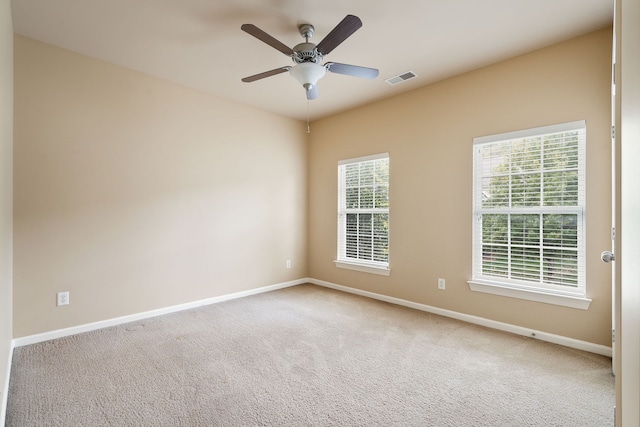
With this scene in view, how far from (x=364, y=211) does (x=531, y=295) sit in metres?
2.26

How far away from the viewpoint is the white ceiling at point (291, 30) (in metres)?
2.41

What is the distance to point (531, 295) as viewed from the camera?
300 centimetres

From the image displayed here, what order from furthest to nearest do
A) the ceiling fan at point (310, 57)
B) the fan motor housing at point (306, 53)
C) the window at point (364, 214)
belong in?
the window at point (364, 214) < the fan motor housing at point (306, 53) < the ceiling fan at point (310, 57)

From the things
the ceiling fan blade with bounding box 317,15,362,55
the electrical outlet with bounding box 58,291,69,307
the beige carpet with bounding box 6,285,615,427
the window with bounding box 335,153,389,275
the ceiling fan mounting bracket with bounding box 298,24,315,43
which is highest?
the ceiling fan mounting bracket with bounding box 298,24,315,43

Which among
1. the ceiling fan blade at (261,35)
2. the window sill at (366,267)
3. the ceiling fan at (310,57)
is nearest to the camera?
the ceiling fan blade at (261,35)

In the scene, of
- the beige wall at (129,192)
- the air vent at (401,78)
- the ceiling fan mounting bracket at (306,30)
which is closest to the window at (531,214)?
the air vent at (401,78)

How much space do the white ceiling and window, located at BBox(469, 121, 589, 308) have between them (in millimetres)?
865

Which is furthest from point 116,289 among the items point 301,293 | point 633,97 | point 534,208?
point 534,208

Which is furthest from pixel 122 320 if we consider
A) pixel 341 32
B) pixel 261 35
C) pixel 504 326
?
pixel 504 326

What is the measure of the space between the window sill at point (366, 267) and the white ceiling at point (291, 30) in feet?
Result: 7.85

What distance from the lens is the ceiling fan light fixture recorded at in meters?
2.62

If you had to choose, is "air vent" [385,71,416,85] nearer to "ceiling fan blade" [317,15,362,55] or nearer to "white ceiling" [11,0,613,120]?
"white ceiling" [11,0,613,120]

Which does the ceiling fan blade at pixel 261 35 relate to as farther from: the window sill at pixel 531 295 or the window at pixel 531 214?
the window sill at pixel 531 295

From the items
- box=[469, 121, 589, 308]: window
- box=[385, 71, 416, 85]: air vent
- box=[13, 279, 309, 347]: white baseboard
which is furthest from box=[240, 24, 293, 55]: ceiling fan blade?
box=[13, 279, 309, 347]: white baseboard
